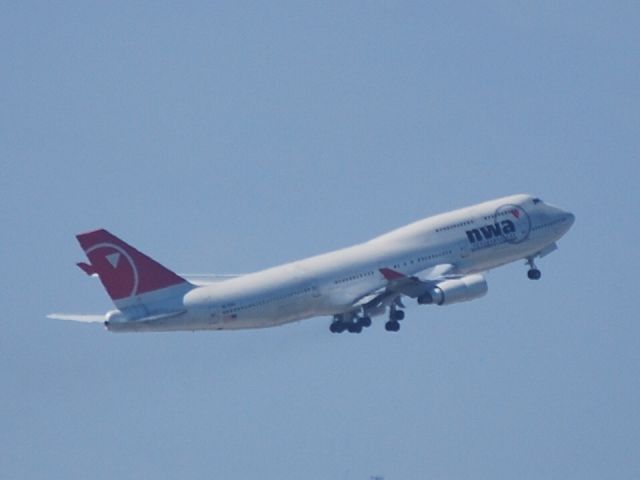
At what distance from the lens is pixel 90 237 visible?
369 feet

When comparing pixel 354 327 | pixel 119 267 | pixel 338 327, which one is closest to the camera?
pixel 119 267

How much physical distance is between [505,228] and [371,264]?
11.2 meters

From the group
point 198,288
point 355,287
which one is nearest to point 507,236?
point 355,287

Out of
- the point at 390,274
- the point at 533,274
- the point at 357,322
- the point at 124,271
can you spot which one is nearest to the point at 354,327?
the point at 357,322

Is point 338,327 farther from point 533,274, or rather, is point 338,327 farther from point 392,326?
point 533,274

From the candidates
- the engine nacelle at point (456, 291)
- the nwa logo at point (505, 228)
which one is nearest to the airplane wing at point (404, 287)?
the engine nacelle at point (456, 291)

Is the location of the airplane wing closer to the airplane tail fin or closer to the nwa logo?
the nwa logo

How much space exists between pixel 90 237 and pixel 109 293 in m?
3.65

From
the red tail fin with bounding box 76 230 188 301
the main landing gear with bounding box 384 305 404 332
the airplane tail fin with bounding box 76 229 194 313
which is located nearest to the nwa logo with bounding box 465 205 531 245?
the main landing gear with bounding box 384 305 404 332

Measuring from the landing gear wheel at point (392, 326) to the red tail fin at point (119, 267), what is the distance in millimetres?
16039

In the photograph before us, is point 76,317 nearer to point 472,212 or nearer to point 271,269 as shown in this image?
point 271,269

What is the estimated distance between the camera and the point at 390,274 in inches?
4702

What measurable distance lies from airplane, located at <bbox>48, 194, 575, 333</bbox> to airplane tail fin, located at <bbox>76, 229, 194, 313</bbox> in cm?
6

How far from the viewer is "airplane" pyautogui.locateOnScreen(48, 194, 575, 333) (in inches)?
4444
